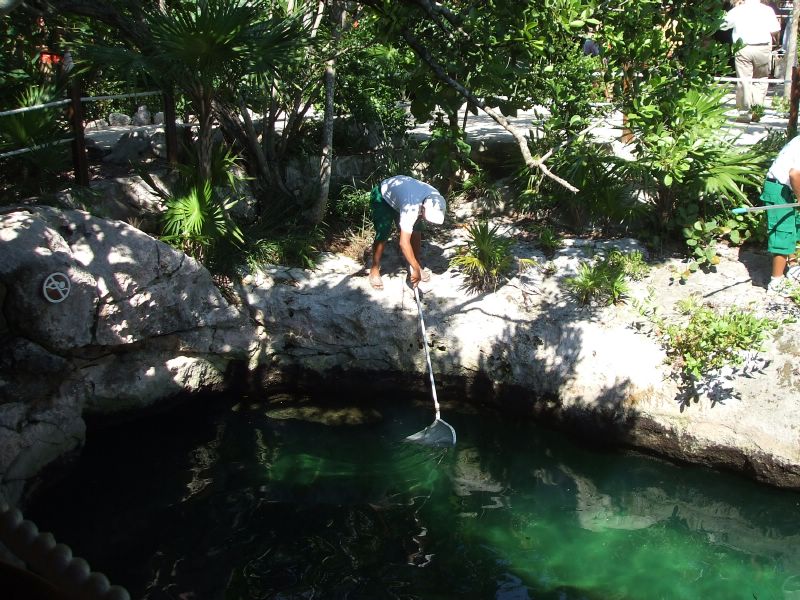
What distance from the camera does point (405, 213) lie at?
23.5 feet

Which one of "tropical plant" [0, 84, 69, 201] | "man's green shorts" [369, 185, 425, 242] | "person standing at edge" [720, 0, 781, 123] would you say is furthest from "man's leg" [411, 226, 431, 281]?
"person standing at edge" [720, 0, 781, 123]

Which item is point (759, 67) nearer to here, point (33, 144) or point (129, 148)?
point (129, 148)

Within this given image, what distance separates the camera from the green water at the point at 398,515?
540 cm

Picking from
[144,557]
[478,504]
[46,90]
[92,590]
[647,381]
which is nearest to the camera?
[92,590]

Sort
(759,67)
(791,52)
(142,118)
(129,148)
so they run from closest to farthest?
(129,148) < (759,67) < (791,52) < (142,118)

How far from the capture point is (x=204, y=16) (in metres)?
6.38

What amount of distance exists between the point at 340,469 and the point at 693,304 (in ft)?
10.8

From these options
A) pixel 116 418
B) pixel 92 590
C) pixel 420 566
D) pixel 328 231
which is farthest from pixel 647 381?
pixel 92 590

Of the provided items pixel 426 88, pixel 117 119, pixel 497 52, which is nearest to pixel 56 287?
pixel 426 88

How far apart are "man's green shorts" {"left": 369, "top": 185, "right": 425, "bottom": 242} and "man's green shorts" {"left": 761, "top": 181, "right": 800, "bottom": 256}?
10.5 ft

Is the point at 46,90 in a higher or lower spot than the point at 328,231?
higher

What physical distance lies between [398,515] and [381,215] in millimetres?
2834

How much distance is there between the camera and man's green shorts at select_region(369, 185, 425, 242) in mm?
7578

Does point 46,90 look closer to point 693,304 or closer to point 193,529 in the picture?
point 193,529
